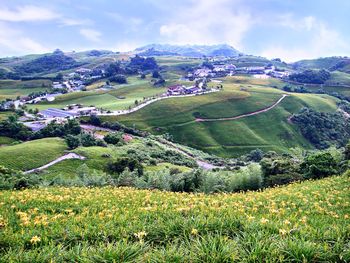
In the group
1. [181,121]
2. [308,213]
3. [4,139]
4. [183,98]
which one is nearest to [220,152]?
[181,121]

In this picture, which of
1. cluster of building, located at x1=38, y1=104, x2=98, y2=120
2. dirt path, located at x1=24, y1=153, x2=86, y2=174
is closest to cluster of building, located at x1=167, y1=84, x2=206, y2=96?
cluster of building, located at x1=38, y1=104, x2=98, y2=120

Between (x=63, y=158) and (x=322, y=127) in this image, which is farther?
(x=322, y=127)

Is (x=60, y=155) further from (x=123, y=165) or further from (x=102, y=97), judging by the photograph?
(x=102, y=97)

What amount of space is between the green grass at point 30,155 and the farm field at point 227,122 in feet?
154

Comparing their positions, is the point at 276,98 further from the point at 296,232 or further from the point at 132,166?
the point at 296,232

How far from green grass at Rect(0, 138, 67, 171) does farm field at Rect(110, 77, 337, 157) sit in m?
46.9

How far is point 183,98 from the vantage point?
6156 inches

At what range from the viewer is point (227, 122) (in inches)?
5217

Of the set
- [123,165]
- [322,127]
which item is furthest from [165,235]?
[322,127]

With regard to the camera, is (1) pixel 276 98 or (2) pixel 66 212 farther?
(1) pixel 276 98

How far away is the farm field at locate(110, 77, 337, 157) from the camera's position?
118812mm

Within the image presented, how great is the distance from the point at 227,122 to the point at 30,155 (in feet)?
271

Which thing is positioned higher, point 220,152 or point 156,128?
point 156,128

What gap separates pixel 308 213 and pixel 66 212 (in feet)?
31.0
